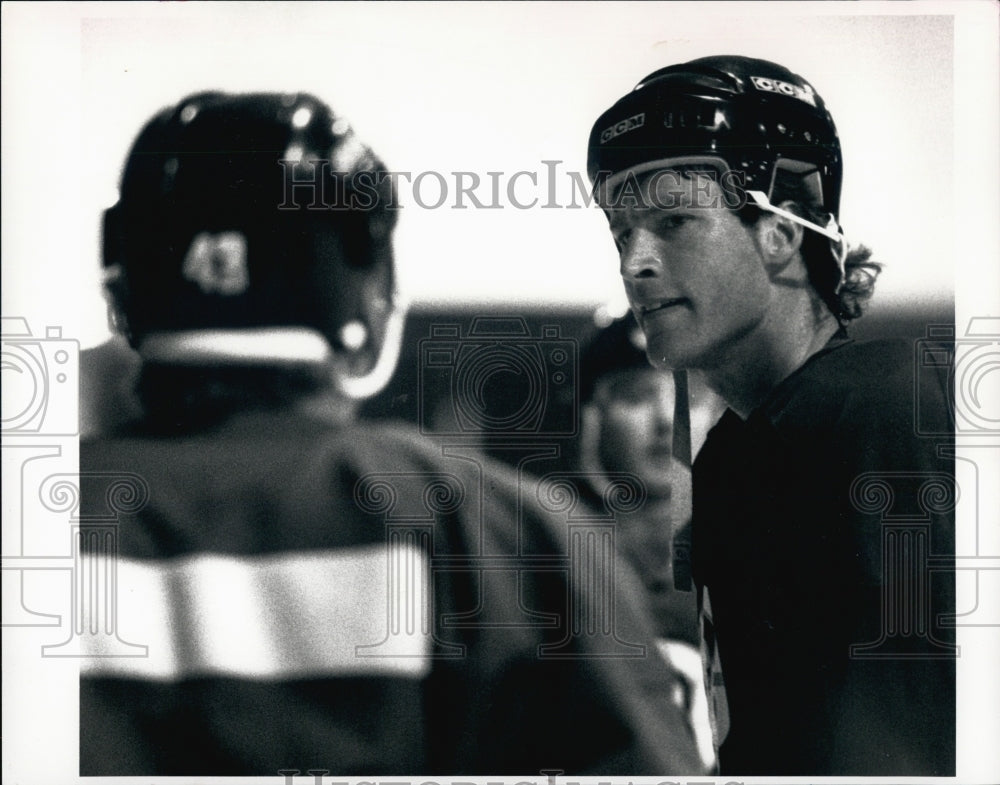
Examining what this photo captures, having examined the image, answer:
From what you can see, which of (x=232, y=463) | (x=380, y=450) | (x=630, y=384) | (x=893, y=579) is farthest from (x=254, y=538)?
(x=893, y=579)

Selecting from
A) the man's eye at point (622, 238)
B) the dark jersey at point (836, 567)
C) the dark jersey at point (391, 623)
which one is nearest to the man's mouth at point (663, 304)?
the man's eye at point (622, 238)

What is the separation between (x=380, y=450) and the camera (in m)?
1.66

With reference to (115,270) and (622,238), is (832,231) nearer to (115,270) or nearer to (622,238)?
(622,238)

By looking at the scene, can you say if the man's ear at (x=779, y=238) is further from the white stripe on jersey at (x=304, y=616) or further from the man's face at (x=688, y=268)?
the white stripe on jersey at (x=304, y=616)

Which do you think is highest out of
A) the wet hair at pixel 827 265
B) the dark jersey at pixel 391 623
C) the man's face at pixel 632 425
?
the wet hair at pixel 827 265

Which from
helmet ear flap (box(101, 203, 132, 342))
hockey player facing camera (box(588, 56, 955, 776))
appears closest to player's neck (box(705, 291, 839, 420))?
hockey player facing camera (box(588, 56, 955, 776))

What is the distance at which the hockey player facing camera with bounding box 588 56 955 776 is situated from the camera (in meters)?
1.63

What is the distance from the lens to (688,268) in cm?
164

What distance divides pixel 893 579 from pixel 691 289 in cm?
60

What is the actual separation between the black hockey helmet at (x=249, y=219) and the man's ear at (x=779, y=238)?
63 cm

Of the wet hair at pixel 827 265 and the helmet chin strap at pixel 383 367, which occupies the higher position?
the wet hair at pixel 827 265

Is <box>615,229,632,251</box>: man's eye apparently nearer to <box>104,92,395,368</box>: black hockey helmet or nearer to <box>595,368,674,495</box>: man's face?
<box>595,368,674,495</box>: man's face

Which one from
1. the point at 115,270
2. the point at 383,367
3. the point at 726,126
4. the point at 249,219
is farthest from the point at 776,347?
the point at 115,270

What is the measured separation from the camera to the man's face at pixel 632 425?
65.1 inches
